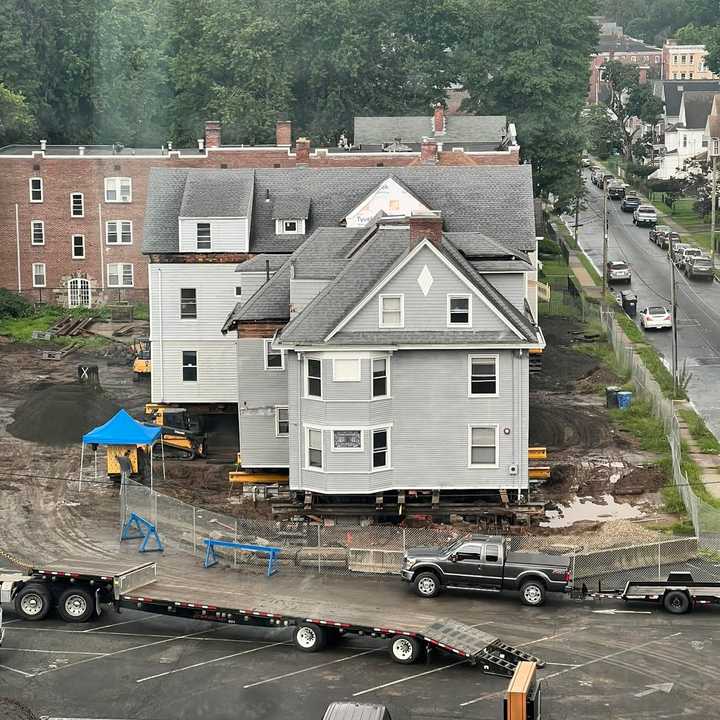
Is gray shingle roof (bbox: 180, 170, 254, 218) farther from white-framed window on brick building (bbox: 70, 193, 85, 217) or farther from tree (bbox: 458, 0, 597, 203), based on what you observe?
tree (bbox: 458, 0, 597, 203)

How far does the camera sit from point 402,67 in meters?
141

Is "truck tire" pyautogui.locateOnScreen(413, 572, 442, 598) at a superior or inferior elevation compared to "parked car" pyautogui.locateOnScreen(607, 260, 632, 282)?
inferior

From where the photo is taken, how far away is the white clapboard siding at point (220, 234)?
68.2 metres

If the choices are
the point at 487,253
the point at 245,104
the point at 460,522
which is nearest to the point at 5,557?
the point at 460,522

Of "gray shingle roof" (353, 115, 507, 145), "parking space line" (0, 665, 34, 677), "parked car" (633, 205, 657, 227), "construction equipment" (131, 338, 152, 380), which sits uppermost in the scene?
"gray shingle roof" (353, 115, 507, 145)

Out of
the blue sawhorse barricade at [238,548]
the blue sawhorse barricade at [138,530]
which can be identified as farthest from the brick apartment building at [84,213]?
the blue sawhorse barricade at [238,548]

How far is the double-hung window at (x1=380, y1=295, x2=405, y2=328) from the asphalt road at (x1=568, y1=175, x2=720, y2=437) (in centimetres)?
1970

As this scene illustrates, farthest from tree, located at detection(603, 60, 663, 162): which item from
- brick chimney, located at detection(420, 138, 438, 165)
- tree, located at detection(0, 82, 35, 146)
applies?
brick chimney, located at detection(420, 138, 438, 165)

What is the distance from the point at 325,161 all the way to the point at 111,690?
58.7 m

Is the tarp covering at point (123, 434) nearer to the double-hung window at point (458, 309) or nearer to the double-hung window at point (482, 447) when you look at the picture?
the double-hung window at point (482, 447)

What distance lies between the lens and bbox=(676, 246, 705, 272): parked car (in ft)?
363

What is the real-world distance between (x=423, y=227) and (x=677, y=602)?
15367 millimetres

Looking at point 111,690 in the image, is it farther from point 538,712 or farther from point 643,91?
point 643,91

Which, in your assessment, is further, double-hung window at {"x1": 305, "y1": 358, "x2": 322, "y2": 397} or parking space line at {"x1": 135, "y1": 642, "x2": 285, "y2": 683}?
double-hung window at {"x1": 305, "y1": 358, "x2": 322, "y2": 397}
